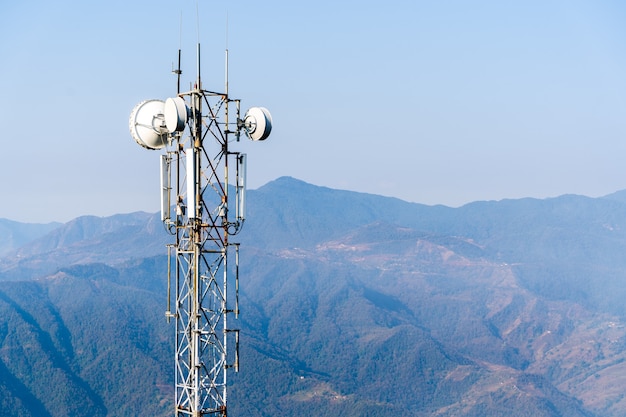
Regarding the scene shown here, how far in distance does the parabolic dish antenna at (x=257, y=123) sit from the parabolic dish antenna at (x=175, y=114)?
1.96m

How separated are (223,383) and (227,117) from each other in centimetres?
561

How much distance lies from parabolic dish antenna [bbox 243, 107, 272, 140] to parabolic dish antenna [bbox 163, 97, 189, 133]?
1.96 meters

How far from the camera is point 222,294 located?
69.3ft

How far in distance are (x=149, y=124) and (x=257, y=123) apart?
230 cm

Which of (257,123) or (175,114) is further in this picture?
(257,123)

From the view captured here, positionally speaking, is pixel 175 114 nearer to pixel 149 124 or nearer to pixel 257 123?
pixel 149 124

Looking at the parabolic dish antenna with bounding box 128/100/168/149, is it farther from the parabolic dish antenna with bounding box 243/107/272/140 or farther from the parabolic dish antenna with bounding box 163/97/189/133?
the parabolic dish antenna with bounding box 243/107/272/140

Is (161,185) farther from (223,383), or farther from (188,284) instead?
(223,383)

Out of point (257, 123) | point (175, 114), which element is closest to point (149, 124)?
point (175, 114)

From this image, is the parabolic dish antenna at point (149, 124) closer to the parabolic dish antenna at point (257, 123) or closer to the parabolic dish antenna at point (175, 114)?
the parabolic dish antenna at point (175, 114)

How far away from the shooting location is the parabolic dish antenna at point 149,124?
21.3 meters

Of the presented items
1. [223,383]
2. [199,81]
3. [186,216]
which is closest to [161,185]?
[186,216]

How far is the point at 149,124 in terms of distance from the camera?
2134 centimetres

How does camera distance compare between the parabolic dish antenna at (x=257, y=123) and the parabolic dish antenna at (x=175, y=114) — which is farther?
the parabolic dish antenna at (x=257, y=123)
